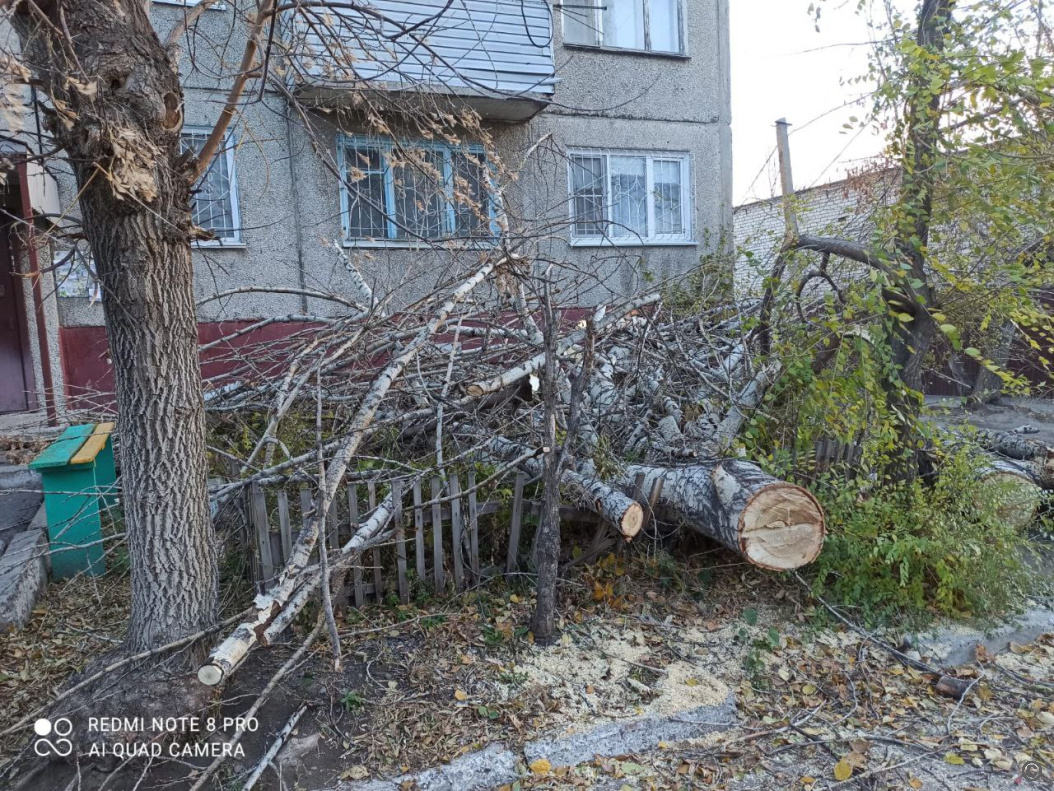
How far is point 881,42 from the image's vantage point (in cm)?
424

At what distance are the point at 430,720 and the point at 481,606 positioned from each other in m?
0.92

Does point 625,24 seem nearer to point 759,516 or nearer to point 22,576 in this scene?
point 759,516

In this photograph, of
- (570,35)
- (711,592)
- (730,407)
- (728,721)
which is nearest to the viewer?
(728,721)

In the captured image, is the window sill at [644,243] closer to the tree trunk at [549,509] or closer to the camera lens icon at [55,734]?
the tree trunk at [549,509]

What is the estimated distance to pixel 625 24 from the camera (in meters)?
9.64

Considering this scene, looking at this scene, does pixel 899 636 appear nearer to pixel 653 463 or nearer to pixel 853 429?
pixel 853 429

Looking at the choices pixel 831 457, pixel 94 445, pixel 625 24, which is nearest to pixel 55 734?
pixel 94 445

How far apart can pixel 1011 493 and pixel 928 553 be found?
3.76 feet

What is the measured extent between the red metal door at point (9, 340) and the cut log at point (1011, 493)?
8606 mm

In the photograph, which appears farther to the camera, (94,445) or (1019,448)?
(1019,448)

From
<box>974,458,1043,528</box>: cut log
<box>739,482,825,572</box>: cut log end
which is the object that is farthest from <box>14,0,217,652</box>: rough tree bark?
<box>974,458,1043,528</box>: cut log

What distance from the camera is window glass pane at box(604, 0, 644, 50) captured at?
9547 millimetres

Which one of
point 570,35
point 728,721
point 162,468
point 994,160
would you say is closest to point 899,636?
point 728,721

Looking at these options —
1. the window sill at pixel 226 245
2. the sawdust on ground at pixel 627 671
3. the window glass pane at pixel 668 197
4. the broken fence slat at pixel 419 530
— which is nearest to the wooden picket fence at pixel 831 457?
the sawdust on ground at pixel 627 671
